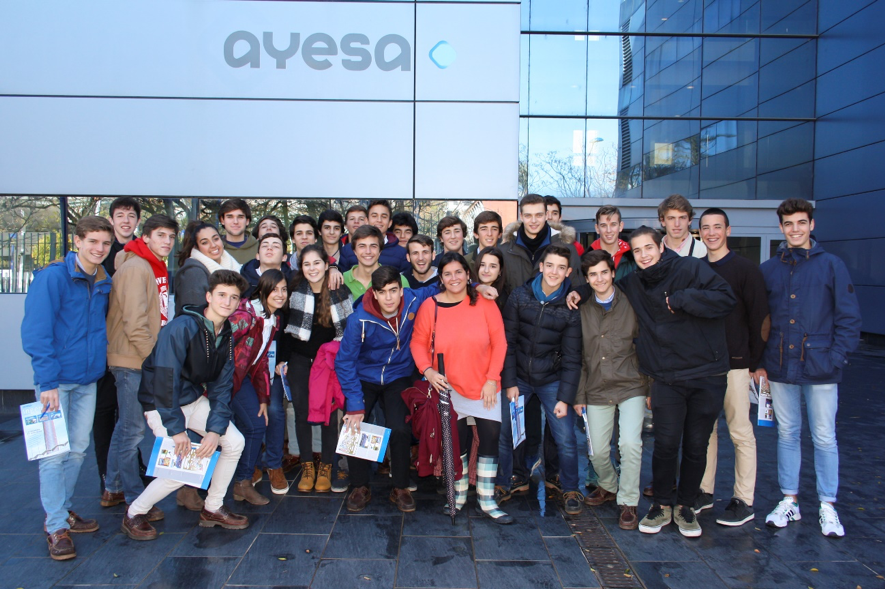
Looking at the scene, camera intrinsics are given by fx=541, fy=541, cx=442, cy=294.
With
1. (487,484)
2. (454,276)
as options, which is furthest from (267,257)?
(487,484)

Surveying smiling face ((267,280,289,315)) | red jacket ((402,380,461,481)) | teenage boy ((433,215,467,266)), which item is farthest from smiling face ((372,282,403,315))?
teenage boy ((433,215,467,266))

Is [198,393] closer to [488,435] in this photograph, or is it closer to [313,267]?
[313,267]

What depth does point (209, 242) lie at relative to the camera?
4223mm

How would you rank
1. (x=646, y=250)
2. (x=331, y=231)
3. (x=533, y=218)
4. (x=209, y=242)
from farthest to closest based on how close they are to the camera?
(x=331, y=231)
(x=533, y=218)
(x=209, y=242)
(x=646, y=250)

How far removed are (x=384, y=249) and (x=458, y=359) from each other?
176 centimetres

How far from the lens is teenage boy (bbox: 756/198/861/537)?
3562 millimetres

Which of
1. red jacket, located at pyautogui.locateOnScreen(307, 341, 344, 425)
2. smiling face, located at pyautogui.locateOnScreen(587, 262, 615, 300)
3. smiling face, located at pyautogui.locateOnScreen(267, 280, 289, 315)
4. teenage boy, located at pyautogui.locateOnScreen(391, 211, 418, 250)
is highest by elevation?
teenage boy, located at pyautogui.locateOnScreen(391, 211, 418, 250)

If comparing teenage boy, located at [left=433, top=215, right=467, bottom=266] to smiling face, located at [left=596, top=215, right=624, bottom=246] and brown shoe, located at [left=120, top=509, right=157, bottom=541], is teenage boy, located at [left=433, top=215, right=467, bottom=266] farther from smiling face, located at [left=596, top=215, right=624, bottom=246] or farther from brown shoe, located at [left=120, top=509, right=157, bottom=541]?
brown shoe, located at [left=120, top=509, right=157, bottom=541]

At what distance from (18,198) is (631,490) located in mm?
7675

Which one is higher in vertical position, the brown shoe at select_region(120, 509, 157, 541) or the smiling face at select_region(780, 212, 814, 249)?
the smiling face at select_region(780, 212, 814, 249)

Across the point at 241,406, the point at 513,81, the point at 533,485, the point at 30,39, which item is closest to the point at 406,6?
the point at 513,81

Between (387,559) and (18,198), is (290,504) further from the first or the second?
(18,198)

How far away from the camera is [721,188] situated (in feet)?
40.2

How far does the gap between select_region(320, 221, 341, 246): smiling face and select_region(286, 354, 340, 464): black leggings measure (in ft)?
4.21
